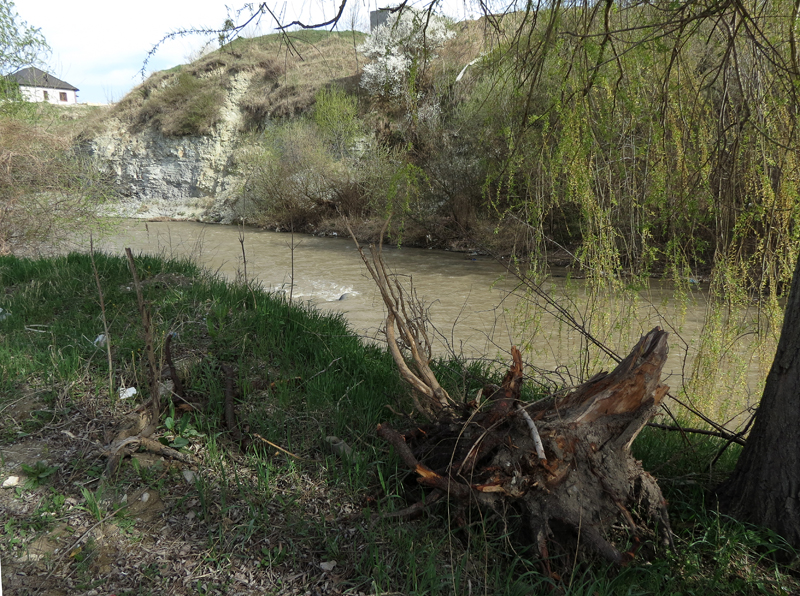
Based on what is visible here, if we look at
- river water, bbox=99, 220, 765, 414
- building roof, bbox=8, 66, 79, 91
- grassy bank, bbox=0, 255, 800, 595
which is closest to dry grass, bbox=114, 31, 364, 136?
→ river water, bbox=99, 220, 765, 414

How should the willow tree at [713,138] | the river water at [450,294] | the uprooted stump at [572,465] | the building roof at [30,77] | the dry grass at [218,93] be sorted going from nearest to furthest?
the uprooted stump at [572,465]
the willow tree at [713,138]
the river water at [450,294]
the building roof at [30,77]
the dry grass at [218,93]

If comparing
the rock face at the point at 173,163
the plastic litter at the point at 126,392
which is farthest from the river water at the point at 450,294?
the rock face at the point at 173,163

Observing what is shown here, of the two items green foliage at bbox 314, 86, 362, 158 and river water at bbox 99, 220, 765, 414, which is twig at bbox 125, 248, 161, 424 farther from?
green foliage at bbox 314, 86, 362, 158

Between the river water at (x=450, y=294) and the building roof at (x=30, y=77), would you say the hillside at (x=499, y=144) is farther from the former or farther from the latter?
the building roof at (x=30, y=77)

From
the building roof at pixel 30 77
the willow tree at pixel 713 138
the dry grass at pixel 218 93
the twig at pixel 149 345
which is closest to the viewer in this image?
the willow tree at pixel 713 138

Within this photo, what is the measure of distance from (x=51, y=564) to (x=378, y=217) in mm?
15427

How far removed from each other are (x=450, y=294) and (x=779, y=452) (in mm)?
8248

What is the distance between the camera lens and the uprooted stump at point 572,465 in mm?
2312

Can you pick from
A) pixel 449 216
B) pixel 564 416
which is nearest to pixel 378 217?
pixel 449 216

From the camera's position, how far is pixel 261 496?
254 centimetres

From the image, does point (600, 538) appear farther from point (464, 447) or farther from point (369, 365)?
point (369, 365)

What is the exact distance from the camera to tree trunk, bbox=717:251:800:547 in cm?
240

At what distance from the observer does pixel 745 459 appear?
8.54ft

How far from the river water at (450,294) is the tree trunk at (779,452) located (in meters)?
1.46
